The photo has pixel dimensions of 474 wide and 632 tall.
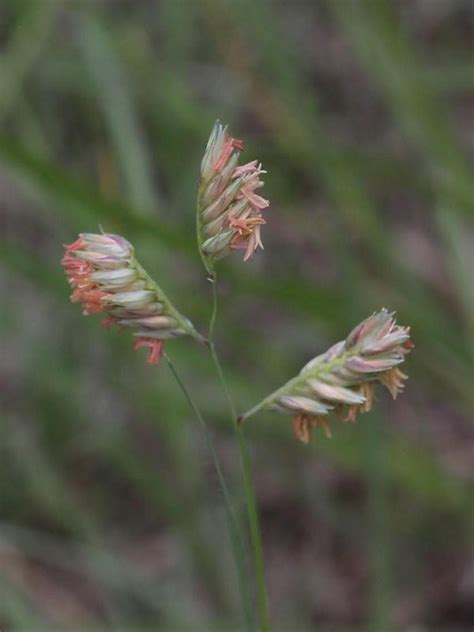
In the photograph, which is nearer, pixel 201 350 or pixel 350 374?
pixel 350 374

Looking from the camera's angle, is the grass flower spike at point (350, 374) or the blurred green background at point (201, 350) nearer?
the grass flower spike at point (350, 374)

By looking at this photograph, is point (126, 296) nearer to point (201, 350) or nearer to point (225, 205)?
point (225, 205)

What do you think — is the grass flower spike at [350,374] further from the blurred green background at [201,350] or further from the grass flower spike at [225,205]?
the blurred green background at [201,350]

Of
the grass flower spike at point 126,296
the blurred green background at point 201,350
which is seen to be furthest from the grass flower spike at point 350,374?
the blurred green background at point 201,350

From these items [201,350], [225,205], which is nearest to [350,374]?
[225,205]

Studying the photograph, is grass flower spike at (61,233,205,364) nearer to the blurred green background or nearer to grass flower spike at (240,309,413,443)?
grass flower spike at (240,309,413,443)
